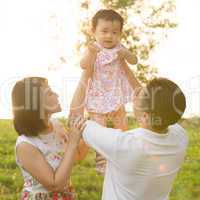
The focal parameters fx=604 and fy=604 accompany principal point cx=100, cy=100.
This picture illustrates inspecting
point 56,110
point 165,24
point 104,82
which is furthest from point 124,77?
point 165,24

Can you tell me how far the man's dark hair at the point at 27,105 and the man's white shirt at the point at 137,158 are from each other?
38cm

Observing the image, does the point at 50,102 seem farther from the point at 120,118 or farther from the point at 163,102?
the point at 120,118

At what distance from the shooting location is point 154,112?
3.63m

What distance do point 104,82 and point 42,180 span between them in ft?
5.88

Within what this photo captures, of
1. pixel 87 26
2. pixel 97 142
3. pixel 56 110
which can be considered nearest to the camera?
pixel 97 142

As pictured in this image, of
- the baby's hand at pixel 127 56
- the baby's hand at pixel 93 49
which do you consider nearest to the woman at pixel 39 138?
the baby's hand at pixel 93 49

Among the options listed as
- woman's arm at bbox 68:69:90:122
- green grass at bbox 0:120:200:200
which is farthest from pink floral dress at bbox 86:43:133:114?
green grass at bbox 0:120:200:200

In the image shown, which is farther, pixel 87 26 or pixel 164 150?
pixel 87 26

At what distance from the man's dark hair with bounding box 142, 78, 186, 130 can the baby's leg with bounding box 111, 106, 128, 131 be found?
1896mm

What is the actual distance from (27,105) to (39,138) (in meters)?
0.27

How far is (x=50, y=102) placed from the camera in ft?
12.6

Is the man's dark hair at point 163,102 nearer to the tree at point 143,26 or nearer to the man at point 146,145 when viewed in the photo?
the man at point 146,145

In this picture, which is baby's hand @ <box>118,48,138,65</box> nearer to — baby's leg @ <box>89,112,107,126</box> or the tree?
baby's leg @ <box>89,112,107,126</box>

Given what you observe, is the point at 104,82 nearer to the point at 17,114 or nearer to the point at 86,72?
the point at 86,72
